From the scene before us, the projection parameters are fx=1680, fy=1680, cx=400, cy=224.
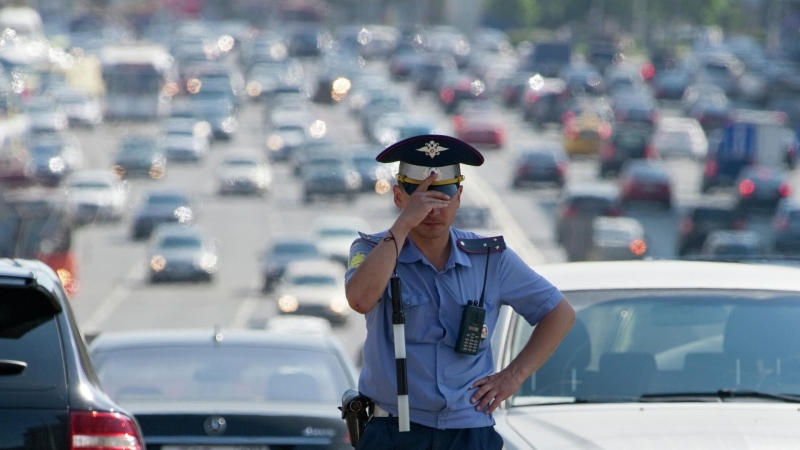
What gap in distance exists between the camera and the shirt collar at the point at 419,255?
15.7ft

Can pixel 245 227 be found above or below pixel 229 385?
below

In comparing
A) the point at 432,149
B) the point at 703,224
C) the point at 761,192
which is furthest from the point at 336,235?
the point at 432,149

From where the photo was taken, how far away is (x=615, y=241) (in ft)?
152

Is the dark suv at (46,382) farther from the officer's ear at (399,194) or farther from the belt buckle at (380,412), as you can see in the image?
the officer's ear at (399,194)

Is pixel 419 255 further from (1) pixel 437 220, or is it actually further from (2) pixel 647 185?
(2) pixel 647 185

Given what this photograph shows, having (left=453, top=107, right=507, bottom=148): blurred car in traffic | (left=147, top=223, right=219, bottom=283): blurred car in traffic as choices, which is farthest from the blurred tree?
(left=147, top=223, right=219, bottom=283): blurred car in traffic

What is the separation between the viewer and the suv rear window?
5180 millimetres

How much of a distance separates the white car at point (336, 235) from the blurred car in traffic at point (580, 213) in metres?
5.95

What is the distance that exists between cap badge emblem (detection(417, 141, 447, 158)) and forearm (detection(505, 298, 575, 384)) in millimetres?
580

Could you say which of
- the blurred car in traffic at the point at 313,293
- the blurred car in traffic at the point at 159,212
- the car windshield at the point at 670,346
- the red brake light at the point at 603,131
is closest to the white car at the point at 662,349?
the car windshield at the point at 670,346

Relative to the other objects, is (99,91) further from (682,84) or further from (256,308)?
(256,308)

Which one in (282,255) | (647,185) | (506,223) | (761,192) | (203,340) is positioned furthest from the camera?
(647,185)

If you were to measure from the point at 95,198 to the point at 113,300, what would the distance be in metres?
15.7

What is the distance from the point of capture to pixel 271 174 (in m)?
68.6
